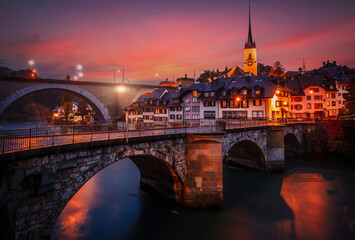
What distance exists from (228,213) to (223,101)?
121 feet

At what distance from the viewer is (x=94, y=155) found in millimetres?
13328

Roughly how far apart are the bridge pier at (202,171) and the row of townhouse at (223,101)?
24428 mm

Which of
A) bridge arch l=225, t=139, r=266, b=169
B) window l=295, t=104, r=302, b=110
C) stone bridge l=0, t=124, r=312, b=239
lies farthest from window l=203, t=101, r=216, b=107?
window l=295, t=104, r=302, b=110

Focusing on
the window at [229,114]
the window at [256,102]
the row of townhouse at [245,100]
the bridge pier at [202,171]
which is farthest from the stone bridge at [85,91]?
the bridge pier at [202,171]

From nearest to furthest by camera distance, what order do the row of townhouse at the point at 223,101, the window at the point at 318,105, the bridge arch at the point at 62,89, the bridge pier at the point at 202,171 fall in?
1. the bridge pier at the point at 202,171
2. the bridge arch at the point at 62,89
3. the row of townhouse at the point at 223,101
4. the window at the point at 318,105

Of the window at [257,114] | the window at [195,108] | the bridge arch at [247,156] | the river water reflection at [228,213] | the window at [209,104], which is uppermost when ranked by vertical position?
the window at [209,104]

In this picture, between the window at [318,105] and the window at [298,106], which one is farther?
the window at [298,106]

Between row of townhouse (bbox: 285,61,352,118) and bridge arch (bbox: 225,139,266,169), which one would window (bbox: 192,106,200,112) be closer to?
bridge arch (bbox: 225,139,266,169)

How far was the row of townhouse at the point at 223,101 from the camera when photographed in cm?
4922

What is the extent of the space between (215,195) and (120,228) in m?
8.11

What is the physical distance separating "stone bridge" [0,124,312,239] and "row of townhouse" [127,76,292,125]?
1790 cm

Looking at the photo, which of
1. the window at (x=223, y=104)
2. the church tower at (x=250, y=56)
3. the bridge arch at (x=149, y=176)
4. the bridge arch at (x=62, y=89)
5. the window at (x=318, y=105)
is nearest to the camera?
the bridge arch at (x=149, y=176)

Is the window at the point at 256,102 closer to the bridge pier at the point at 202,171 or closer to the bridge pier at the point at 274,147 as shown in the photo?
the bridge pier at the point at 274,147

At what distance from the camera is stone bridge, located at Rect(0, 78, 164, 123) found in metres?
47.0
